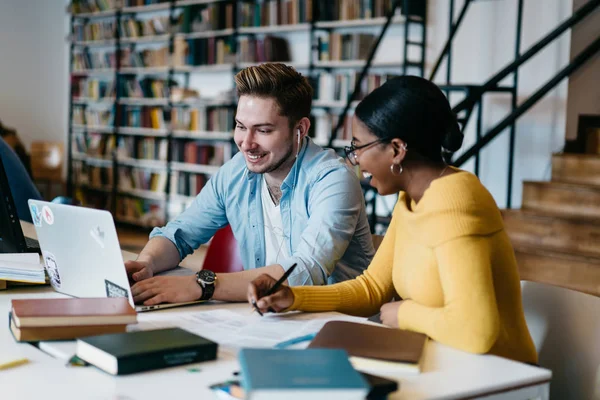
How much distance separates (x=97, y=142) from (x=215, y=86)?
1.88 m

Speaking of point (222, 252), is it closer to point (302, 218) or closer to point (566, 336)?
point (302, 218)

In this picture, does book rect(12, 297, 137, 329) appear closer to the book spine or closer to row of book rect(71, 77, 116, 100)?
the book spine

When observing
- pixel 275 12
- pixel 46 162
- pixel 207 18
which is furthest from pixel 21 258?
pixel 46 162

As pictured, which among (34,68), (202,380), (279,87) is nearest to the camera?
(202,380)

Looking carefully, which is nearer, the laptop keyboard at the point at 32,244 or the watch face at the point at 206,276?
the watch face at the point at 206,276

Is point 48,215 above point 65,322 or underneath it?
above

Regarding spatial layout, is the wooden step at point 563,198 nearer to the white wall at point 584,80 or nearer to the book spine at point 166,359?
the white wall at point 584,80

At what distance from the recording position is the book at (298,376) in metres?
0.93

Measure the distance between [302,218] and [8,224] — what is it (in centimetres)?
78

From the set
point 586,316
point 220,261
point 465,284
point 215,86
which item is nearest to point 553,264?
point 220,261

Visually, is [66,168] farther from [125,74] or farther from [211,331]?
[211,331]

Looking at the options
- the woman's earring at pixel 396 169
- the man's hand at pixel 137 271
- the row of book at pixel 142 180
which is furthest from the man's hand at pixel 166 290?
the row of book at pixel 142 180

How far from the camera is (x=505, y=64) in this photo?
5039mm

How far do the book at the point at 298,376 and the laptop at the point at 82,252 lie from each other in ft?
1.74
